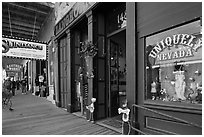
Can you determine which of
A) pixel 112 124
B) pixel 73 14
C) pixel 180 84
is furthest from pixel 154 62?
pixel 73 14

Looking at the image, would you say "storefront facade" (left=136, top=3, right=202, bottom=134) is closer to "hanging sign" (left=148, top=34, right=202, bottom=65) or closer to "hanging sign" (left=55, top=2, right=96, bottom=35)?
"hanging sign" (left=148, top=34, right=202, bottom=65)

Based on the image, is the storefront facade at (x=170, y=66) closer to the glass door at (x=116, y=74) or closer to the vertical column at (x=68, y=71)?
the glass door at (x=116, y=74)

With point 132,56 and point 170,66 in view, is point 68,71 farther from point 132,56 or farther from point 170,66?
point 170,66

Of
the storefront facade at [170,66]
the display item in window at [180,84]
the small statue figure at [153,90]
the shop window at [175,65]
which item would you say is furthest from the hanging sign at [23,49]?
the display item in window at [180,84]

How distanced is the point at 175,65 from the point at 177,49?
29 centimetres

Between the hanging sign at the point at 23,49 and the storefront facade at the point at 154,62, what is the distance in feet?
11.7

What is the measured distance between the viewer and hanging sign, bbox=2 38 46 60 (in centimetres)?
659

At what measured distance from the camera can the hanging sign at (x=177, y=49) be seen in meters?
2.63

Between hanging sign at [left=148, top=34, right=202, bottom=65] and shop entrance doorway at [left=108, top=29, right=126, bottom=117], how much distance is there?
203cm

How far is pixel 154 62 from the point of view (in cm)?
322

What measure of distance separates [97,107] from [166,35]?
2957 mm

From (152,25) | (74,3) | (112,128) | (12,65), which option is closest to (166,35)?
(152,25)

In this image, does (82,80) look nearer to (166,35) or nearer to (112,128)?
(112,128)

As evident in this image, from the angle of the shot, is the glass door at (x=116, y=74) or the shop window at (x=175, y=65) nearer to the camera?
the shop window at (x=175, y=65)
